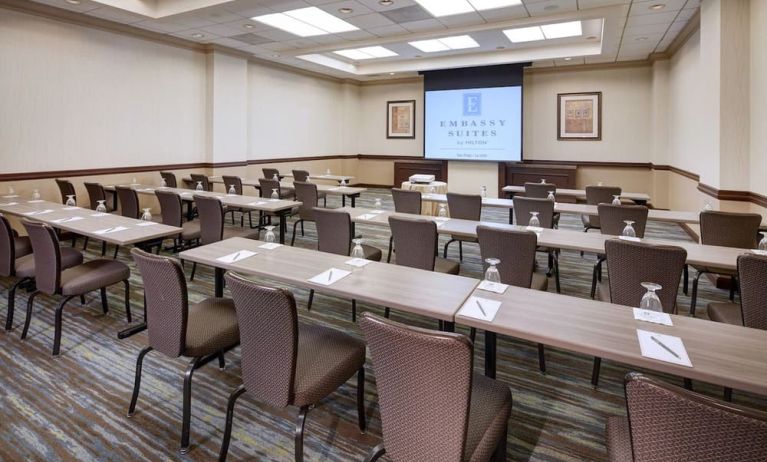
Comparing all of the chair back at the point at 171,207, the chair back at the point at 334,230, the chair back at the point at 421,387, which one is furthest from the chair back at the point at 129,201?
the chair back at the point at 421,387

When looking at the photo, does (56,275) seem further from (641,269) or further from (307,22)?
(307,22)

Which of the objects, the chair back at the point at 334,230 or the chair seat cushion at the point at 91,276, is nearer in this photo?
the chair seat cushion at the point at 91,276

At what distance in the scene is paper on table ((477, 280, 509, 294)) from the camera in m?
2.21

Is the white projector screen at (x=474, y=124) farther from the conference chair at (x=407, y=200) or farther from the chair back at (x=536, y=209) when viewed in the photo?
the chair back at (x=536, y=209)

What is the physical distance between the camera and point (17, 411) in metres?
2.44

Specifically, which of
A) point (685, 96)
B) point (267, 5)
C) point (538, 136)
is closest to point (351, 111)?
point (538, 136)

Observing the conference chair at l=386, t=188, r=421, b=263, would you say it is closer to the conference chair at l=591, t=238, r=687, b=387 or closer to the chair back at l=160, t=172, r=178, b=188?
the conference chair at l=591, t=238, r=687, b=387

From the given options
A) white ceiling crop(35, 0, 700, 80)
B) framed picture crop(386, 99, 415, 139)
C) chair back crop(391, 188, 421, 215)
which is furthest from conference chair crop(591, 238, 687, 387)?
framed picture crop(386, 99, 415, 139)

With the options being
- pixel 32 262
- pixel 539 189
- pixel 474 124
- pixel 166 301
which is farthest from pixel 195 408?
pixel 474 124

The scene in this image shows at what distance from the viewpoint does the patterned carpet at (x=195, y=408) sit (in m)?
2.16

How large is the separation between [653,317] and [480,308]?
712mm

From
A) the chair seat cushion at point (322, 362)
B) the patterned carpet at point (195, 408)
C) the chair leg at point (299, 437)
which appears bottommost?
the patterned carpet at point (195, 408)

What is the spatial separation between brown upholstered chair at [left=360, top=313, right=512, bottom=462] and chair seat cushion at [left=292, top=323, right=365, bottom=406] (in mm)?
416

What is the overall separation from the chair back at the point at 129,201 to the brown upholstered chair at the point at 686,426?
5.50 m
